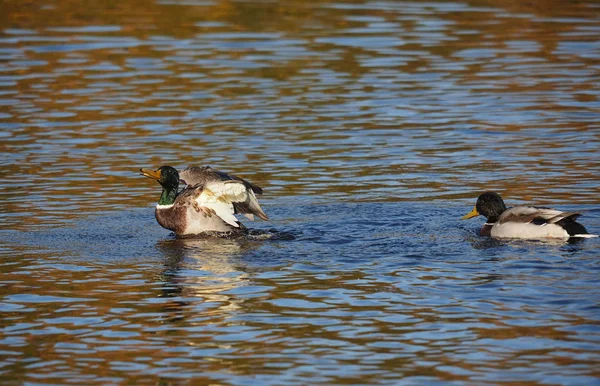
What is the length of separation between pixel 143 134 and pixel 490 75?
795 centimetres

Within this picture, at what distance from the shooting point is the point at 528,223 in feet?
43.2

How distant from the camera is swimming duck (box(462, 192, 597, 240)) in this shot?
1287 cm

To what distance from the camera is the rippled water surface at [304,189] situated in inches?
376

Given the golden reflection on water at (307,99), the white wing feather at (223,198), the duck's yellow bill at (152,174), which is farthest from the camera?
the golden reflection on water at (307,99)

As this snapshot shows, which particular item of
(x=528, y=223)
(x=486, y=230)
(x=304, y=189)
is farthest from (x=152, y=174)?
(x=528, y=223)

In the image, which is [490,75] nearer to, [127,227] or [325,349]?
[127,227]

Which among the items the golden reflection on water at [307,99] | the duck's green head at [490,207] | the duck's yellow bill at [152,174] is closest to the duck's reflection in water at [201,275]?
the duck's yellow bill at [152,174]

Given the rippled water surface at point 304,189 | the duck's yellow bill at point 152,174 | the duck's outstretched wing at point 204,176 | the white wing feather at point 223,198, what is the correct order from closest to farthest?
the rippled water surface at point 304,189 < the white wing feather at point 223,198 < the duck's outstretched wing at point 204,176 < the duck's yellow bill at point 152,174

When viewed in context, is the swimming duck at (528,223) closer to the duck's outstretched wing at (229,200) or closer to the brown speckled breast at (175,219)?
the duck's outstretched wing at (229,200)

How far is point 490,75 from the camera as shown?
24.3 meters

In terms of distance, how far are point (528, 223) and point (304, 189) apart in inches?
155

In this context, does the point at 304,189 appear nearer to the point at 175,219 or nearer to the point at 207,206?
the point at 207,206

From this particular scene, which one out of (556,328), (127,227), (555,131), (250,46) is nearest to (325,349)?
(556,328)

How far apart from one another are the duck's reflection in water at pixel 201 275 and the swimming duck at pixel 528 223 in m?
2.82
